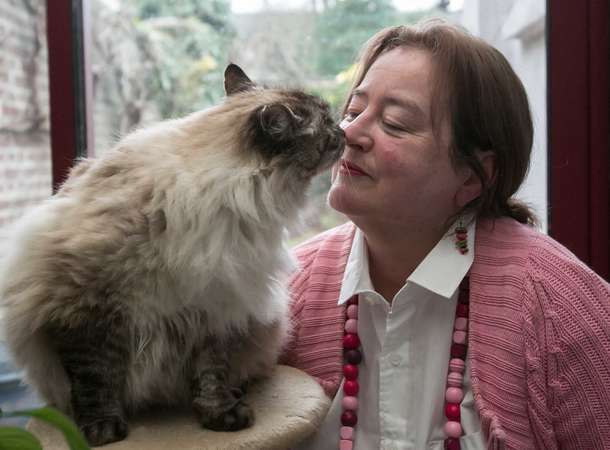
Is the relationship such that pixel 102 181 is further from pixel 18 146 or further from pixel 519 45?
pixel 519 45

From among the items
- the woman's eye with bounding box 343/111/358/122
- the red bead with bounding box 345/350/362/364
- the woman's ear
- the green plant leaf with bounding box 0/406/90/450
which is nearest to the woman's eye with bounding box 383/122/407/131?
the woman's eye with bounding box 343/111/358/122

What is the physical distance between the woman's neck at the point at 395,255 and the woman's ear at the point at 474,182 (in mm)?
91

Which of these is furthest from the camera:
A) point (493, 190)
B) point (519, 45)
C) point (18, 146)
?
point (18, 146)

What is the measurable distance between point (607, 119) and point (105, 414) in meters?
1.53

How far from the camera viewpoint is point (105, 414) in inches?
46.6

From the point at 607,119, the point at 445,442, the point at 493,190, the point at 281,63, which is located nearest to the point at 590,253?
the point at 607,119

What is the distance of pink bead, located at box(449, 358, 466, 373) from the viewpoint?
1.47 m

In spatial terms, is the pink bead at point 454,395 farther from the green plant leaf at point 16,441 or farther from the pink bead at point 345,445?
the green plant leaf at point 16,441

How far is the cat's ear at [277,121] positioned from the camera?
128 centimetres

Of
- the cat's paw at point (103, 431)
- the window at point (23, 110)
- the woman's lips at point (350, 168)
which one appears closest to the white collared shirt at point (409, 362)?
the woman's lips at point (350, 168)

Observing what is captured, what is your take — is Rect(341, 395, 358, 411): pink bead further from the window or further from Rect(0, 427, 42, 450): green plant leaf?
the window

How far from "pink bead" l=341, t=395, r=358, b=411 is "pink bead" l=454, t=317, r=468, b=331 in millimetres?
284

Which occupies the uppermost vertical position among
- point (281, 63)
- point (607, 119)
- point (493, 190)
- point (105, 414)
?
point (281, 63)

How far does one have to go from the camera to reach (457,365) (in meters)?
1.47
